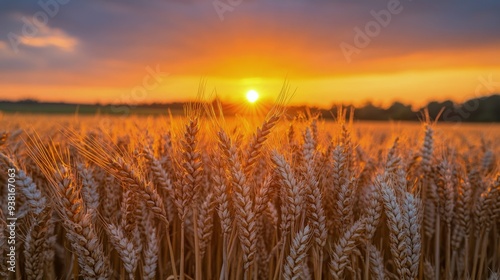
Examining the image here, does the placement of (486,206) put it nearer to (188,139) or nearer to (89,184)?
(188,139)

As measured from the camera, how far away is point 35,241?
2.05 metres

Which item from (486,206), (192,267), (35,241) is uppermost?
(486,206)

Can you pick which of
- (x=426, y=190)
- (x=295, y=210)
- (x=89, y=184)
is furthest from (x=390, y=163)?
(x=89, y=184)

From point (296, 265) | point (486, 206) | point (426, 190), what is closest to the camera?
point (296, 265)

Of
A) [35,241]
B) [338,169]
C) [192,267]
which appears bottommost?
[192,267]

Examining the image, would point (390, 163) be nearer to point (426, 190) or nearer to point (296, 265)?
point (426, 190)

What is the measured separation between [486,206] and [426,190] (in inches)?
17.2

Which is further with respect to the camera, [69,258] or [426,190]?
[426,190]

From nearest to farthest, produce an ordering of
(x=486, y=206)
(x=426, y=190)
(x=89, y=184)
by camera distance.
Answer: (x=89, y=184) → (x=486, y=206) → (x=426, y=190)

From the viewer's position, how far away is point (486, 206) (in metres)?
2.79

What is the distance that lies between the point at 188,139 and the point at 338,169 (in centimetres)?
91

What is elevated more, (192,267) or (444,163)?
(444,163)

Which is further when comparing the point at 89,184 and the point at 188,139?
the point at 89,184

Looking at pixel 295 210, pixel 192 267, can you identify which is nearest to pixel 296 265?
pixel 295 210
